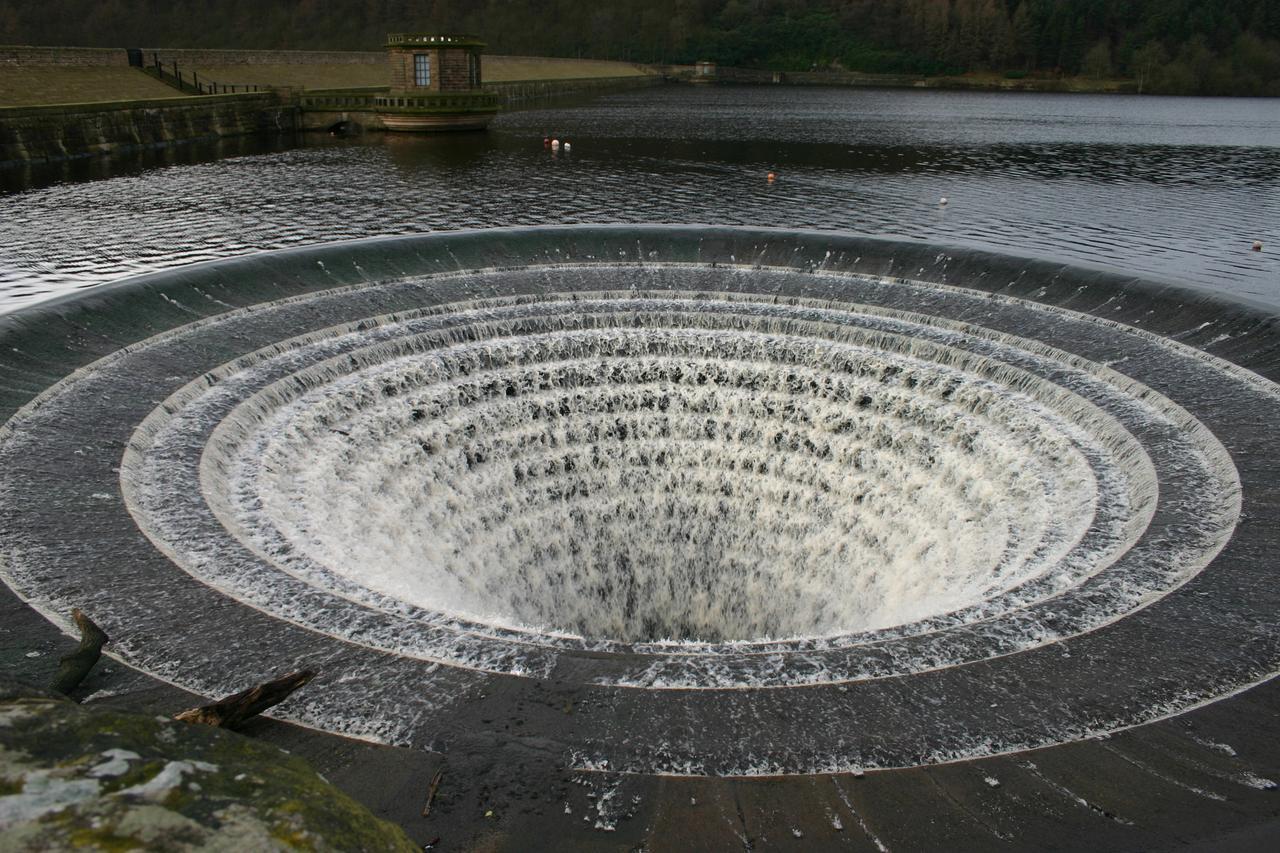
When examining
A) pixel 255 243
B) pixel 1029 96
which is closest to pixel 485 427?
pixel 255 243

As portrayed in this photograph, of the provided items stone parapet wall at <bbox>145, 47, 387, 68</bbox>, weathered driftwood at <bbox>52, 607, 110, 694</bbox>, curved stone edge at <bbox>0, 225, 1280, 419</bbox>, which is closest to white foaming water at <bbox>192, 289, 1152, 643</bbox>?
weathered driftwood at <bbox>52, 607, 110, 694</bbox>

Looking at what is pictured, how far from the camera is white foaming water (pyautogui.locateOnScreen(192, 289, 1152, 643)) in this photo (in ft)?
47.6

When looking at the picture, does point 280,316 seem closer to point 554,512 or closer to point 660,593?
point 554,512

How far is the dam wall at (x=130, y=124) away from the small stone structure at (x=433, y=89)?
7.23 metres

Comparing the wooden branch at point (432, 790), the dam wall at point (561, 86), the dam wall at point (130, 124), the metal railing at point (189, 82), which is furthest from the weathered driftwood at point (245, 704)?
the dam wall at point (561, 86)

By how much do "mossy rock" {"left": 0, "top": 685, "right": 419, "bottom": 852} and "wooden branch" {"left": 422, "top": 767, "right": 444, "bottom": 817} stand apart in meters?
2.48

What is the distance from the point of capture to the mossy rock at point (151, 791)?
396 centimetres

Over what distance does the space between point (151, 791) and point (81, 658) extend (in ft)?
17.8

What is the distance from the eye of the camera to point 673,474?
1873cm

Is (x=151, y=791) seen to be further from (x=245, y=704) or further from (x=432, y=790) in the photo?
(x=245, y=704)

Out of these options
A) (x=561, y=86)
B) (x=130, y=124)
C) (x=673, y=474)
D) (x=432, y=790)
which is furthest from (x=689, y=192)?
(x=561, y=86)

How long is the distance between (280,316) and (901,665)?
1587 cm

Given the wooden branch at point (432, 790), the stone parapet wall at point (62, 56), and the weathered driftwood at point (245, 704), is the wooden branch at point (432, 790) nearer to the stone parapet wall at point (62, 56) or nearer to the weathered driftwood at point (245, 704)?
the weathered driftwood at point (245, 704)

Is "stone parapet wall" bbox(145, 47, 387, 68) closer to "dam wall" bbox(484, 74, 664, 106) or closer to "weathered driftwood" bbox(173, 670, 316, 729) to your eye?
"dam wall" bbox(484, 74, 664, 106)
